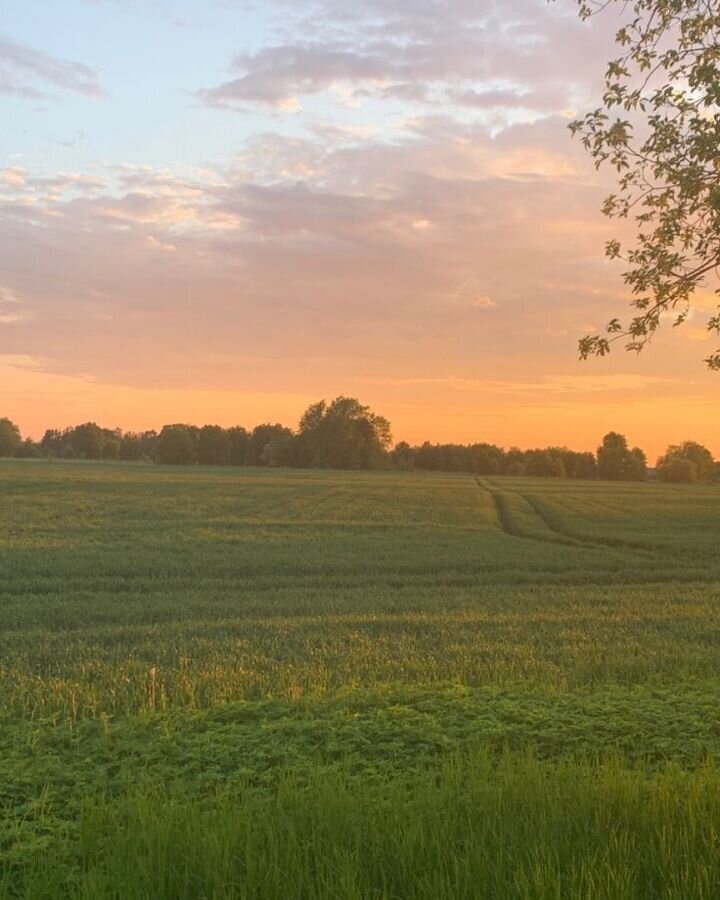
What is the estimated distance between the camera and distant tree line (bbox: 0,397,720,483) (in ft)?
586

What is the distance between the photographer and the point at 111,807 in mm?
6695

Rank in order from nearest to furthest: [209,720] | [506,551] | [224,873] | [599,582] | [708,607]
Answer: [224,873]
[209,720]
[708,607]
[599,582]
[506,551]

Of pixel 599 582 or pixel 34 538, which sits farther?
pixel 34 538

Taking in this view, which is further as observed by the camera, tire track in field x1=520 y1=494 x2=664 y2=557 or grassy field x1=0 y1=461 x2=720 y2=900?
tire track in field x1=520 y1=494 x2=664 y2=557

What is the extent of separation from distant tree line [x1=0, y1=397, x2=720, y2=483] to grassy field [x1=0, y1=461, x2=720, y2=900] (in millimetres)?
150899

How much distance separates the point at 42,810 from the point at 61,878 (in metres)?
1.51

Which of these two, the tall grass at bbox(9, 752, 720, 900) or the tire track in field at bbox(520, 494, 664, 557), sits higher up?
the tall grass at bbox(9, 752, 720, 900)

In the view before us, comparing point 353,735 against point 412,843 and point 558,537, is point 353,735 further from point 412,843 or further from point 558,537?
point 558,537

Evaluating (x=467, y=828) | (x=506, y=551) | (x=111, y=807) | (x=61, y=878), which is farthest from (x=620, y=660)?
(x=506, y=551)

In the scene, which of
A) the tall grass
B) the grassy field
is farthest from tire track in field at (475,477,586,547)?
the tall grass

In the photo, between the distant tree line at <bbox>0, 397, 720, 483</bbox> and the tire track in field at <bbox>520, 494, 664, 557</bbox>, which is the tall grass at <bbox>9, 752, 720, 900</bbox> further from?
the distant tree line at <bbox>0, 397, 720, 483</bbox>

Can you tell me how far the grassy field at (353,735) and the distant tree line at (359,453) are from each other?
15090 centimetres

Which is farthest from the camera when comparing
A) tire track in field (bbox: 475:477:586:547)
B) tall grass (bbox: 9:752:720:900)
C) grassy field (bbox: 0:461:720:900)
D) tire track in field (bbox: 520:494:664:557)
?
tire track in field (bbox: 475:477:586:547)

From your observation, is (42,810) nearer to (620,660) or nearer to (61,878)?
(61,878)
